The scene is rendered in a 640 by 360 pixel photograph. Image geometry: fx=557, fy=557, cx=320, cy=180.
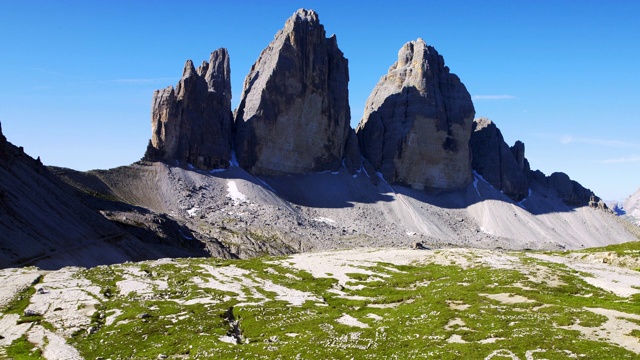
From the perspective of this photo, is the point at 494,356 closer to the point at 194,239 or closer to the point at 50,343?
the point at 50,343

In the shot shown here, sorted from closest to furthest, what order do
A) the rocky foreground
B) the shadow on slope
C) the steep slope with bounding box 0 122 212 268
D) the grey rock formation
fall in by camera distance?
the rocky foreground < the shadow on slope < the steep slope with bounding box 0 122 212 268 < the grey rock formation

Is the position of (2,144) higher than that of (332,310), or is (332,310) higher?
(2,144)

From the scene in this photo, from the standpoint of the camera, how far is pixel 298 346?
117ft

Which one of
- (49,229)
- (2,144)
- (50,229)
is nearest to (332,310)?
(49,229)

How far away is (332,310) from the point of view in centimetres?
4766

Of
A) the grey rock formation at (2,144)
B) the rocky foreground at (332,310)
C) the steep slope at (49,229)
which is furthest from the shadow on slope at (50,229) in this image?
the rocky foreground at (332,310)

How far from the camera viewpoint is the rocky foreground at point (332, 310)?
34.4 m

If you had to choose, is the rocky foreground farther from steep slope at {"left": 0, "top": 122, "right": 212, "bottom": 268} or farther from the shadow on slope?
steep slope at {"left": 0, "top": 122, "right": 212, "bottom": 268}

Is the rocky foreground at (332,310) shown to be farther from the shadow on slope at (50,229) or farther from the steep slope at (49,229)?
the steep slope at (49,229)

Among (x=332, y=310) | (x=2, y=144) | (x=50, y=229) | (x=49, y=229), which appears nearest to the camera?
(x=332, y=310)

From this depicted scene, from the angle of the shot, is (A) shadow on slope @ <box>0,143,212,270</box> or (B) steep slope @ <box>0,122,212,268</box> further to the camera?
(B) steep slope @ <box>0,122,212,268</box>

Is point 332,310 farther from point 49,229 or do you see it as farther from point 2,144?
point 2,144

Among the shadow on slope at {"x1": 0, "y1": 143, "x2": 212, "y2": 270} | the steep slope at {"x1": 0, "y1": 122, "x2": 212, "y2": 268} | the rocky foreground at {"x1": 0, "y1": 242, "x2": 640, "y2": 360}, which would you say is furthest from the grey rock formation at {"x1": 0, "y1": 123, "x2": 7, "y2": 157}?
the rocky foreground at {"x1": 0, "y1": 242, "x2": 640, "y2": 360}

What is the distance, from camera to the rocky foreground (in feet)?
113
